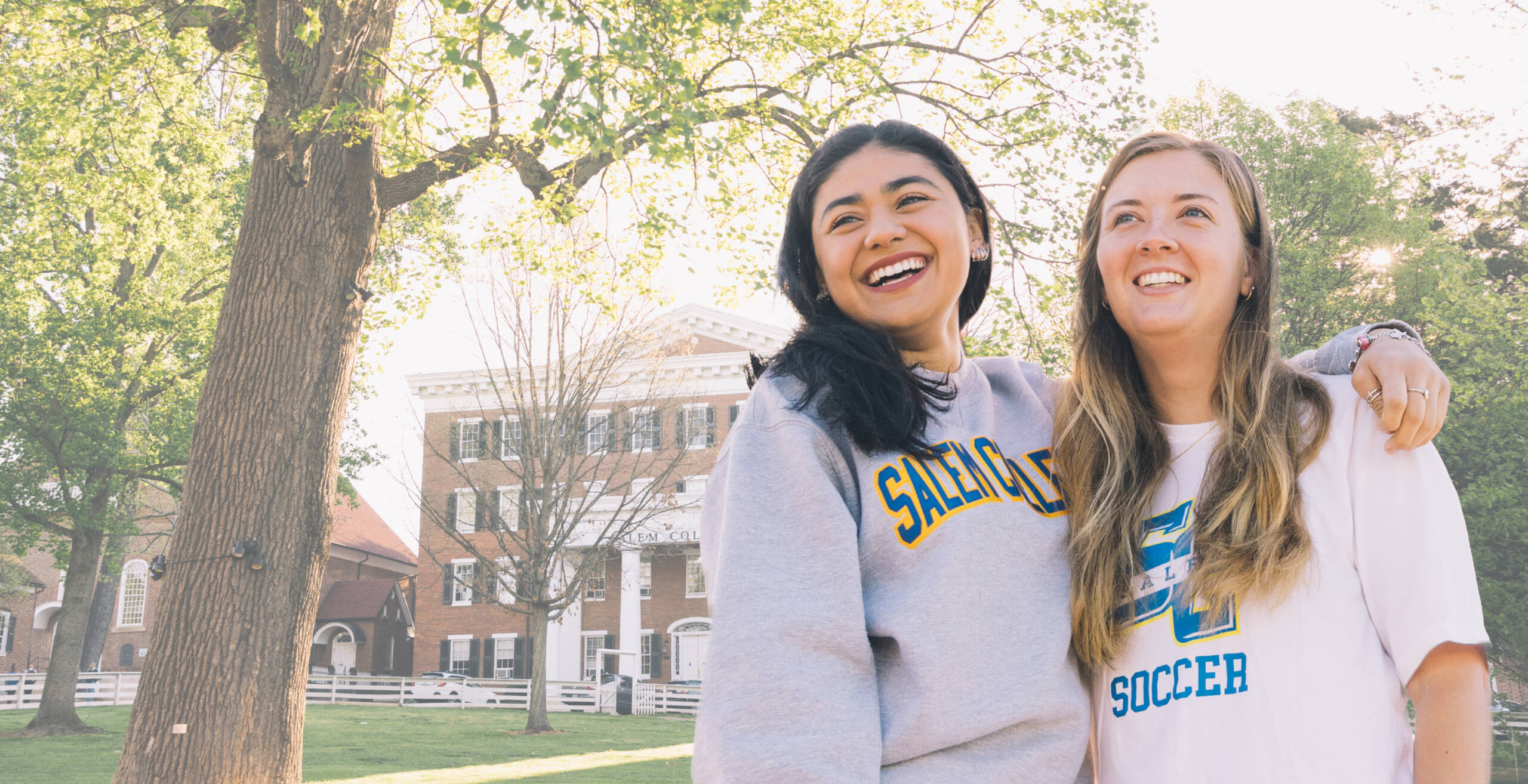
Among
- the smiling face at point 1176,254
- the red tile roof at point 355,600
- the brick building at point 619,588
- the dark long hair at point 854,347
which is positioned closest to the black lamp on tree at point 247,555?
the dark long hair at point 854,347

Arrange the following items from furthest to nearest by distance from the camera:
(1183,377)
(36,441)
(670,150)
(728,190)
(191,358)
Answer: (191,358)
(36,441)
(728,190)
(670,150)
(1183,377)

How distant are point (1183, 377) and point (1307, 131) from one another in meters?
26.8

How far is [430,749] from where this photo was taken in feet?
61.9

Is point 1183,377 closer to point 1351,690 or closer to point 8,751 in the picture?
point 1351,690

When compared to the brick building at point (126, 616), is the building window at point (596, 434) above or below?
above

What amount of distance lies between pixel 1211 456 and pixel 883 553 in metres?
0.84

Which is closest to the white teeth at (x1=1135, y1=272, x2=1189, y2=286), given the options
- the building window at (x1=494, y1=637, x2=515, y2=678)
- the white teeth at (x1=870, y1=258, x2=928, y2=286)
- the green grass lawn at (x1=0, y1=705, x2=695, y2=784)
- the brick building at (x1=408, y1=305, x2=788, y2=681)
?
the white teeth at (x1=870, y1=258, x2=928, y2=286)

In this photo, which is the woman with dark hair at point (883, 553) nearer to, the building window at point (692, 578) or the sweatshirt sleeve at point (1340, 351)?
the sweatshirt sleeve at point (1340, 351)

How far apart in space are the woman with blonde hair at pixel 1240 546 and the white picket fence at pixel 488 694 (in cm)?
3113

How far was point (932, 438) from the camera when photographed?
216cm

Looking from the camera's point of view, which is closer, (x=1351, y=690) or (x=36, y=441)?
(x=1351, y=690)

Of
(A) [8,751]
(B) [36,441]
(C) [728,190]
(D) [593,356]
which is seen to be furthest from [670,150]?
(B) [36,441]

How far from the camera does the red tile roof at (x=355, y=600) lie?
45.2 meters

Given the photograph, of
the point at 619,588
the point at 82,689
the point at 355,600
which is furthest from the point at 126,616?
the point at 619,588
